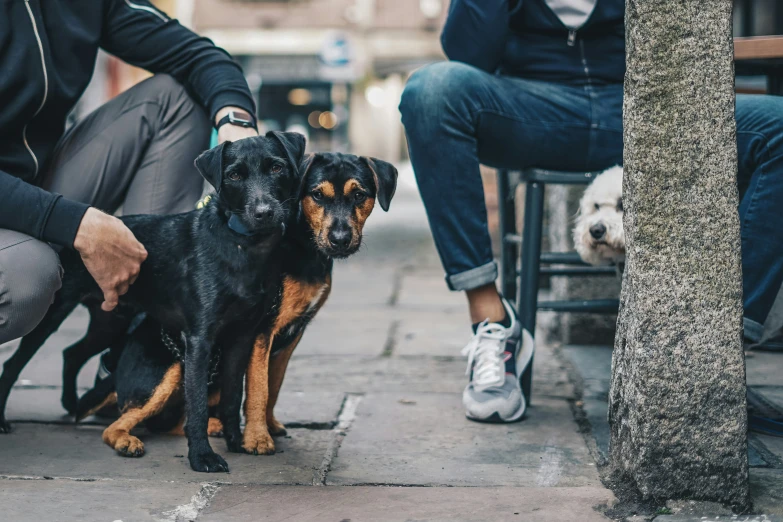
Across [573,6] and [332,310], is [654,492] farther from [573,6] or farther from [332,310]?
[332,310]

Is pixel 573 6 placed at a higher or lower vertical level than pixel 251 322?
higher

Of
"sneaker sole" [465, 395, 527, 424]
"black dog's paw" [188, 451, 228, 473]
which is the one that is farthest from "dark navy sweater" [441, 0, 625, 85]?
"black dog's paw" [188, 451, 228, 473]

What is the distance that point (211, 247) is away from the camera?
2.31 metres

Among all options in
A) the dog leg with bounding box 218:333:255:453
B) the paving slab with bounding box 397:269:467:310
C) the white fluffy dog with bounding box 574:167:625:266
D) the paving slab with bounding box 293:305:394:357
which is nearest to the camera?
the dog leg with bounding box 218:333:255:453

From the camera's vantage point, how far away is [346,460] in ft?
7.56

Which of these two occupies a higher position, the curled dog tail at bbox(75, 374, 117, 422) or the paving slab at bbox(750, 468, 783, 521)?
the paving slab at bbox(750, 468, 783, 521)

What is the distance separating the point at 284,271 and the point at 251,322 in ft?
0.55

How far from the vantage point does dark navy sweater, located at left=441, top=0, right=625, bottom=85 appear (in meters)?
2.79

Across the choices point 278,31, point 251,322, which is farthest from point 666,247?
point 278,31

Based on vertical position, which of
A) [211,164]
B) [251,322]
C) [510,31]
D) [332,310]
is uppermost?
[510,31]

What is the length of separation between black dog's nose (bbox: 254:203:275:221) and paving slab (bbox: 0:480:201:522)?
2.15 ft

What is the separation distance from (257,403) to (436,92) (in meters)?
1.05

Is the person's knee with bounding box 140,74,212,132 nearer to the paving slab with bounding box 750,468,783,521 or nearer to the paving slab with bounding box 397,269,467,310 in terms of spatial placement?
the paving slab with bounding box 750,468,783,521

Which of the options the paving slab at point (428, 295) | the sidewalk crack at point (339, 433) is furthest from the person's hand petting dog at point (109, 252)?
the paving slab at point (428, 295)
